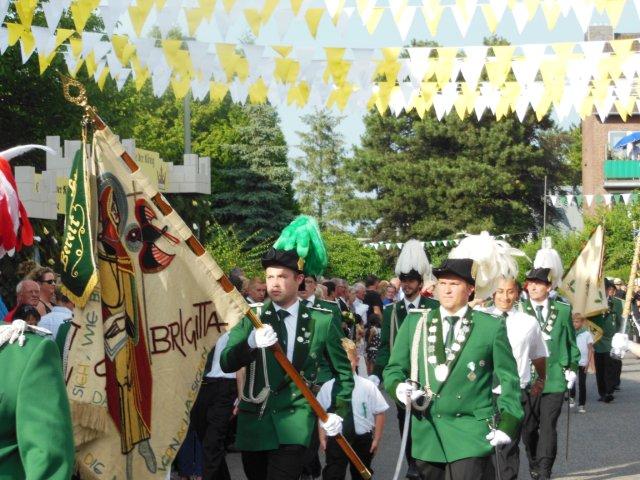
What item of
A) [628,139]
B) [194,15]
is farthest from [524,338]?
[628,139]

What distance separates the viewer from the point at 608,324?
64.6 feet

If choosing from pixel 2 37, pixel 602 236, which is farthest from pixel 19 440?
pixel 602 236

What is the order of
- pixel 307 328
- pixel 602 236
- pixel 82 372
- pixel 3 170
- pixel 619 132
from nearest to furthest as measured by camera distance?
pixel 3 170, pixel 82 372, pixel 307 328, pixel 602 236, pixel 619 132

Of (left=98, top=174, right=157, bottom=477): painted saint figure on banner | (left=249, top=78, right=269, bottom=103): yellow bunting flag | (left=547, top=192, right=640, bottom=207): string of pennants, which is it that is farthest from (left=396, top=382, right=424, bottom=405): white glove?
(left=547, top=192, right=640, bottom=207): string of pennants

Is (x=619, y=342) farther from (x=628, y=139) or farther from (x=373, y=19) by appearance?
(x=628, y=139)

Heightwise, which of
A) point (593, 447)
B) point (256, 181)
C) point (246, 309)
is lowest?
point (593, 447)

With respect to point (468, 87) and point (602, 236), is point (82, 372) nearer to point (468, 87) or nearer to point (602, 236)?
point (468, 87)

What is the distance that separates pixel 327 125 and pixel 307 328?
80.4 metres

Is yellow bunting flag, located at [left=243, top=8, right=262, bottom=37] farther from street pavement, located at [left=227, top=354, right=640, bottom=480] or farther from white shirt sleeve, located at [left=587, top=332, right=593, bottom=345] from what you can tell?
white shirt sleeve, located at [left=587, top=332, right=593, bottom=345]

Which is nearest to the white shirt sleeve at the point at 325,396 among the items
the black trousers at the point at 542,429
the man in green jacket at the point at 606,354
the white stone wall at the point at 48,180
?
the black trousers at the point at 542,429

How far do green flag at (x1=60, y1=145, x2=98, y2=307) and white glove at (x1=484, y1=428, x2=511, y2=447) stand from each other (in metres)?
2.26

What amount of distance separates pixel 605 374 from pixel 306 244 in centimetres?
1118

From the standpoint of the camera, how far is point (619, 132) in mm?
65812

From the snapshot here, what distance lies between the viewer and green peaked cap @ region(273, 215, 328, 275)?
8195mm
